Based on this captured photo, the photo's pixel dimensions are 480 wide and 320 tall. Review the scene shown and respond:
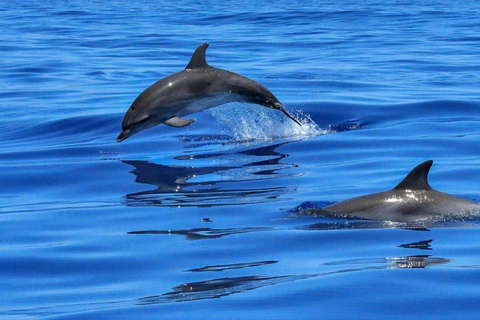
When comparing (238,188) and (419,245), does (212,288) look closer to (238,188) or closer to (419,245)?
(419,245)

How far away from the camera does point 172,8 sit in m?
44.7

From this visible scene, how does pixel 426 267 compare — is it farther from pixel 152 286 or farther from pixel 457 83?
pixel 457 83

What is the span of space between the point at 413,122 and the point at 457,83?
505 centimetres

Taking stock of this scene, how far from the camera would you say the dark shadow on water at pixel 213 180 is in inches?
368

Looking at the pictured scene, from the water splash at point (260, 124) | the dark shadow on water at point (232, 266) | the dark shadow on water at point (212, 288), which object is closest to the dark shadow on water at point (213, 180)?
the water splash at point (260, 124)

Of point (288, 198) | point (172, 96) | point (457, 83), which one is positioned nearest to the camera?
point (288, 198)

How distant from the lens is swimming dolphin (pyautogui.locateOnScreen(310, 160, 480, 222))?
319 inches

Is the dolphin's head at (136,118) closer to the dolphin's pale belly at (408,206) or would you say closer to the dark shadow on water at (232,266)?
the dolphin's pale belly at (408,206)

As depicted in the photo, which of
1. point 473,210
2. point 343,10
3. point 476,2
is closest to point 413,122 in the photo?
point 473,210

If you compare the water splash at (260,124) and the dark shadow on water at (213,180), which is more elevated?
the water splash at (260,124)

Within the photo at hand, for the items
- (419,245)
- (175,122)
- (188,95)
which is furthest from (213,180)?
(419,245)

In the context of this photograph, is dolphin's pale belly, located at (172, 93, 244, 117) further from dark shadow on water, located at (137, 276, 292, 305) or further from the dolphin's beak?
dark shadow on water, located at (137, 276, 292, 305)

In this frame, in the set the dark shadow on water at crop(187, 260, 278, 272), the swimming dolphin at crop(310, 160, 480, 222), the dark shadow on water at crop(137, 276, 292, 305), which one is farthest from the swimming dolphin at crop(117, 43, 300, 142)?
the dark shadow on water at crop(137, 276, 292, 305)

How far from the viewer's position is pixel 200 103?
11.3 m
